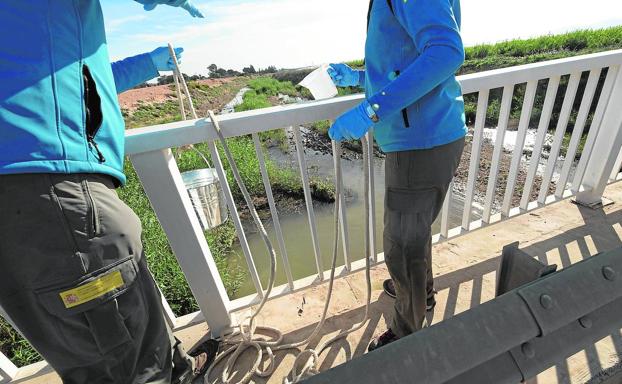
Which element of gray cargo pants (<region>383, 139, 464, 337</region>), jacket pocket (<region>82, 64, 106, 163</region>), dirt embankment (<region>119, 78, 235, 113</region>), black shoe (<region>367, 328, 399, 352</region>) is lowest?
black shoe (<region>367, 328, 399, 352</region>)

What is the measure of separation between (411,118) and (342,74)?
0.57 meters

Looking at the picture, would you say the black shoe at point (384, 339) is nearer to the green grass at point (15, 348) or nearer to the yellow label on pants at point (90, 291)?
the yellow label on pants at point (90, 291)

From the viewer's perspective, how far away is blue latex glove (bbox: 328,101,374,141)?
106cm

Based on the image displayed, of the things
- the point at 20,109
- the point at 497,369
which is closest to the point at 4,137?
the point at 20,109

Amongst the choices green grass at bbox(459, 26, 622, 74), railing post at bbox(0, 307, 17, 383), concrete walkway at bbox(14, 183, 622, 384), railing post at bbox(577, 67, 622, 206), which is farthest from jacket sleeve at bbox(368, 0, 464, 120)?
green grass at bbox(459, 26, 622, 74)

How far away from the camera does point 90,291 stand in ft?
2.98

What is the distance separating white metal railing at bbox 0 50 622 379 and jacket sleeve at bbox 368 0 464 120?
0.48m

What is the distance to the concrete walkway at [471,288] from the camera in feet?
4.66

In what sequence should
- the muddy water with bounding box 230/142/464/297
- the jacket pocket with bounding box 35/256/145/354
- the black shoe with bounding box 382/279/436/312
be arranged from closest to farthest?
the jacket pocket with bounding box 35/256/145/354 → the black shoe with bounding box 382/279/436/312 → the muddy water with bounding box 230/142/464/297

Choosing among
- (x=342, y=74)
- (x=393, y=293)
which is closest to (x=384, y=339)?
(x=393, y=293)

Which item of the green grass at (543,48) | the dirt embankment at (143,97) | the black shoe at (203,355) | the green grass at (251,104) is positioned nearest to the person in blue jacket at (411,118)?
the black shoe at (203,355)

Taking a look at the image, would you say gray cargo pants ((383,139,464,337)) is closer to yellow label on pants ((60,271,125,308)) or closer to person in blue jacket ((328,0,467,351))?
person in blue jacket ((328,0,467,351))

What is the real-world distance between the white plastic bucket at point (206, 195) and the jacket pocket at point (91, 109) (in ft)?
2.11

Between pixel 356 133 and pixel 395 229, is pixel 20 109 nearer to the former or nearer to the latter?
pixel 356 133
